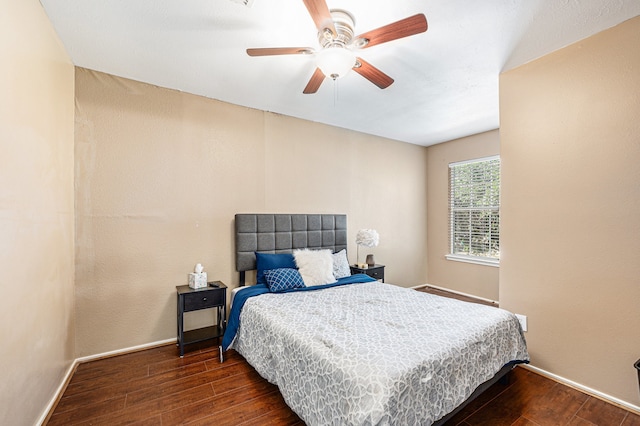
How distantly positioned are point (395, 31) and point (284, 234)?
2527mm

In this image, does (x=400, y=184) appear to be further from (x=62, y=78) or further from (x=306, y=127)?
(x=62, y=78)

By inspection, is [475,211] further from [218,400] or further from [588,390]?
[218,400]

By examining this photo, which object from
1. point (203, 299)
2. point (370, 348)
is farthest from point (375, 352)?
point (203, 299)

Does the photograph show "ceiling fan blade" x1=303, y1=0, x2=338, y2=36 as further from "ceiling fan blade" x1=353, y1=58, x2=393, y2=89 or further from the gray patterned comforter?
the gray patterned comforter

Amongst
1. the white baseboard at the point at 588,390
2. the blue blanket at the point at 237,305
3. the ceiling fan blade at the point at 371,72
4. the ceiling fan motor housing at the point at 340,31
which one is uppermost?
the ceiling fan motor housing at the point at 340,31

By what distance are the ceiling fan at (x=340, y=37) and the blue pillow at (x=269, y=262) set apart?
2089 millimetres

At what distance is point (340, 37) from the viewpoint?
188 centimetres

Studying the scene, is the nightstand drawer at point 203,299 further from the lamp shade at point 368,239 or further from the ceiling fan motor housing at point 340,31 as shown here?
the ceiling fan motor housing at point 340,31

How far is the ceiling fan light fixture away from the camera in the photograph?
5.65 feet

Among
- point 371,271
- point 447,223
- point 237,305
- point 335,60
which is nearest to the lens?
point 335,60

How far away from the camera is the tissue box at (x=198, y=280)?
2.90 m

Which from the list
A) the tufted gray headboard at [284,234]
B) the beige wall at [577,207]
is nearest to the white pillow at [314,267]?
the tufted gray headboard at [284,234]

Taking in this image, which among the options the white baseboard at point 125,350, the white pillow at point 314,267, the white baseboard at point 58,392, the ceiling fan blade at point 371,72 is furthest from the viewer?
the white pillow at point 314,267

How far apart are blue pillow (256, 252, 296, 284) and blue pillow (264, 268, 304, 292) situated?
0.48 feet
